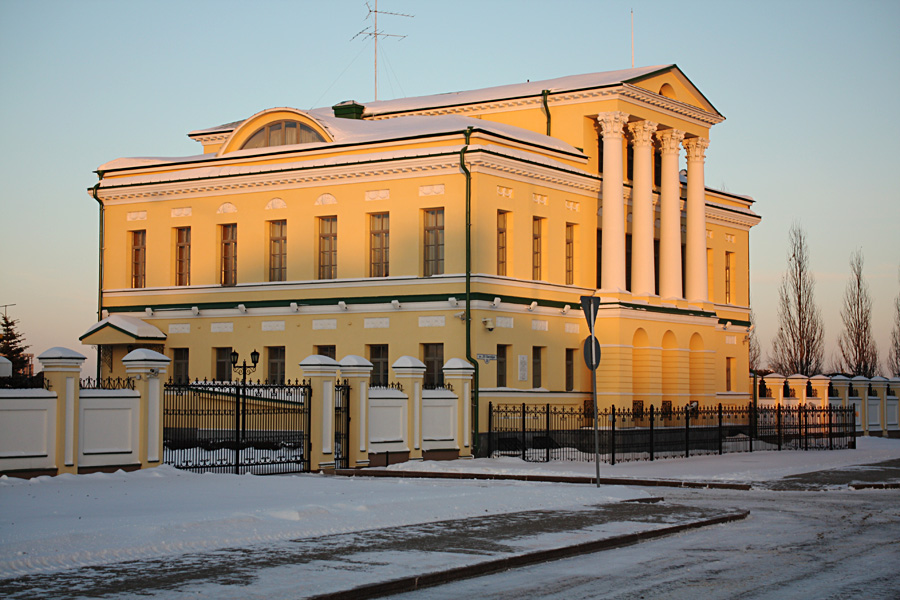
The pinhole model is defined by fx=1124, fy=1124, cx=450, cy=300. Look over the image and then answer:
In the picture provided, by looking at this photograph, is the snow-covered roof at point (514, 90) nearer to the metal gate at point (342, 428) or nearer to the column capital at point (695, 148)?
the column capital at point (695, 148)

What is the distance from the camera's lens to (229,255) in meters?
41.7

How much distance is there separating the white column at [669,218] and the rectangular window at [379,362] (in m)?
11.8

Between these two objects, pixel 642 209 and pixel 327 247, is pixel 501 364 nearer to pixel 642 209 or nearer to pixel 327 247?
pixel 327 247

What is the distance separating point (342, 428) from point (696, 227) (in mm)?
24425

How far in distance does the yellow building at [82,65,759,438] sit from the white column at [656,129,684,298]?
3.1 inches

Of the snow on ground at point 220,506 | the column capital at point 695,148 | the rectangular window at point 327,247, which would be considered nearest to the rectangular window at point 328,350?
the rectangular window at point 327,247

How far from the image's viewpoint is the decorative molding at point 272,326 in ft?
131

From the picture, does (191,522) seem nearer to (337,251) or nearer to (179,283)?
(337,251)

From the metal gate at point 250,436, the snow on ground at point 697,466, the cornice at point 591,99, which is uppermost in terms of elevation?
the cornice at point 591,99

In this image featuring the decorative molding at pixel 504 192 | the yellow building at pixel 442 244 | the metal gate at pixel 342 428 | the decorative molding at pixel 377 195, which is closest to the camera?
the metal gate at pixel 342 428

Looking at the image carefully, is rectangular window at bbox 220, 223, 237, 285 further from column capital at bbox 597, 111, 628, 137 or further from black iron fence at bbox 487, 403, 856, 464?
column capital at bbox 597, 111, 628, 137

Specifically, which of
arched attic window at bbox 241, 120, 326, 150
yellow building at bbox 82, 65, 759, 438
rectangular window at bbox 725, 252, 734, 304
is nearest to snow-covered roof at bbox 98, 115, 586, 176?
yellow building at bbox 82, 65, 759, 438

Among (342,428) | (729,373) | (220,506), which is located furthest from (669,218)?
(220,506)

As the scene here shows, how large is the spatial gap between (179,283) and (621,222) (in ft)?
54.8
